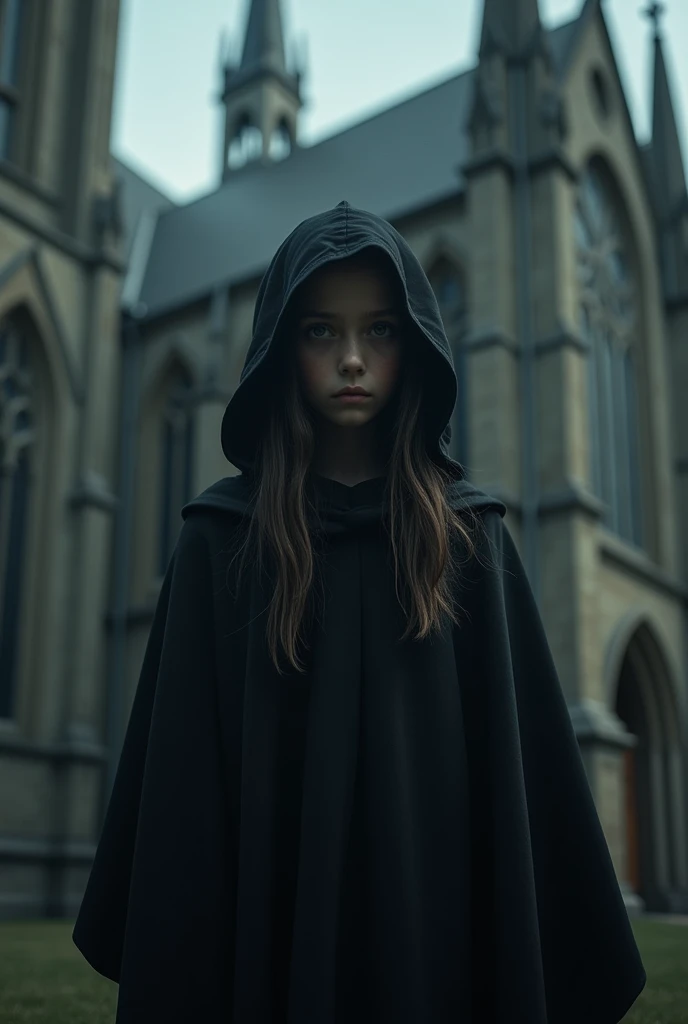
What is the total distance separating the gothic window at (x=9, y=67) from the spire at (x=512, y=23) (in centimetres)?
713

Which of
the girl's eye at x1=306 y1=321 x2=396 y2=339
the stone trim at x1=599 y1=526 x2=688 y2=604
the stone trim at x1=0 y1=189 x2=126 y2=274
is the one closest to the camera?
the girl's eye at x1=306 y1=321 x2=396 y2=339

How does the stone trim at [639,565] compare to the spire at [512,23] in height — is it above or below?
below

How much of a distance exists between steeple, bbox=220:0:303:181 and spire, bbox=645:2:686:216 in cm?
1065

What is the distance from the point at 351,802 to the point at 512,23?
667 inches

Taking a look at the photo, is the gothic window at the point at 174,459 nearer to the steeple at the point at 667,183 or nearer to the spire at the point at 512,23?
→ the spire at the point at 512,23

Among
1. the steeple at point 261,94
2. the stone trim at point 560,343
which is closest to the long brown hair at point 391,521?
the stone trim at point 560,343

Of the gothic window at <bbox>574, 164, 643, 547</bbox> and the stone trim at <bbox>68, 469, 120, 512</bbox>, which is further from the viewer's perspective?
the gothic window at <bbox>574, 164, 643, 547</bbox>

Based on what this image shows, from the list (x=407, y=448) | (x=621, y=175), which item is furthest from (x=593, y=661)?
(x=407, y=448)

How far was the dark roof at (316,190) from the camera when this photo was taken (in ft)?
58.5

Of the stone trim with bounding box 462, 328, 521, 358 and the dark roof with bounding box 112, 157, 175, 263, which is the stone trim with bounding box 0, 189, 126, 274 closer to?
the dark roof with bounding box 112, 157, 175, 263

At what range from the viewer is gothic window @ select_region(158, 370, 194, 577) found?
19.1 metres

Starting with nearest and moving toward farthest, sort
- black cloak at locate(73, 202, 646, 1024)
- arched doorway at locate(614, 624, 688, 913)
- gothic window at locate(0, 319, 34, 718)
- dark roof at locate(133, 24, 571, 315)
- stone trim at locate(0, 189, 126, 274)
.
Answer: black cloak at locate(73, 202, 646, 1024), gothic window at locate(0, 319, 34, 718), stone trim at locate(0, 189, 126, 274), arched doorway at locate(614, 624, 688, 913), dark roof at locate(133, 24, 571, 315)

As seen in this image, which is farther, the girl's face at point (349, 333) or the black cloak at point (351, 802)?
the girl's face at point (349, 333)

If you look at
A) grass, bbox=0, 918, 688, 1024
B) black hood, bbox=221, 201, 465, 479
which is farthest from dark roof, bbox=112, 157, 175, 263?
black hood, bbox=221, 201, 465, 479
